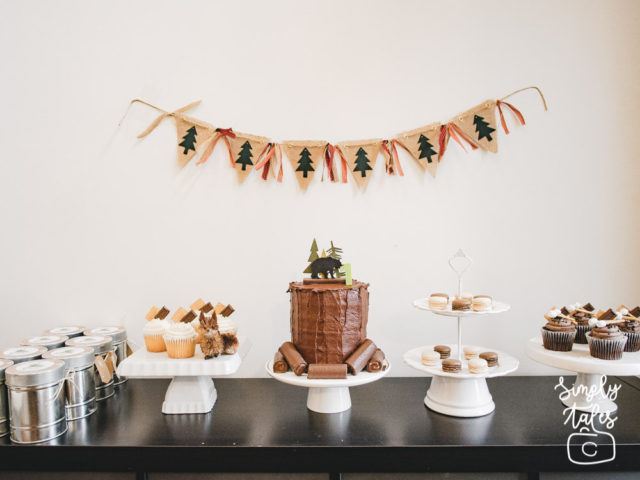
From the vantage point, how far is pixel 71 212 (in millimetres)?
1654

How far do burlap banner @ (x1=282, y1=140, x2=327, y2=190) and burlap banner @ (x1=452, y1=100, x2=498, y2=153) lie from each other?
1.73ft

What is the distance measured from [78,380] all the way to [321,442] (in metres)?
0.77

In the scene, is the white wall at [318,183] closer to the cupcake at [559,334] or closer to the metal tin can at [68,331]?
the metal tin can at [68,331]

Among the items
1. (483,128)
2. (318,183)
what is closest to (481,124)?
(483,128)

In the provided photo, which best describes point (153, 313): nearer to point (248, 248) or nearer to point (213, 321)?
point (213, 321)

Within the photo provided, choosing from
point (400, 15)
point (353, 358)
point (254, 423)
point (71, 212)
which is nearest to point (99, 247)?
point (71, 212)

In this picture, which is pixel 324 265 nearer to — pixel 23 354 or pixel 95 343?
pixel 95 343

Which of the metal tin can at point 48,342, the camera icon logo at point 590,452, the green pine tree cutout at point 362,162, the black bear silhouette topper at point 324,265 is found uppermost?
the green pine tree cutout at point 362,162

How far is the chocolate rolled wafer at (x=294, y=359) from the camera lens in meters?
1.23

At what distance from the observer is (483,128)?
1.59 meters

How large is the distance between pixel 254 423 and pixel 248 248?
0.64 m

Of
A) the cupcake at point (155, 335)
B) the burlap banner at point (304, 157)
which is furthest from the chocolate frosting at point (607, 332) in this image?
the cupcake at point (155, 335)

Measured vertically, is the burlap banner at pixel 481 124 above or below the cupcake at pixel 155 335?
above

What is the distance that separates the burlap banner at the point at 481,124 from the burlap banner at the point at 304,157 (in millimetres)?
527
